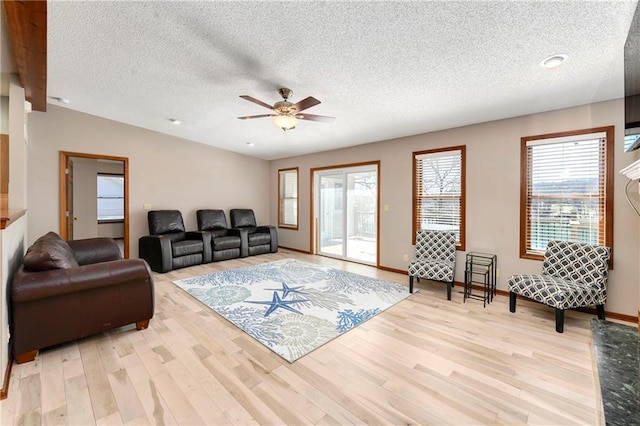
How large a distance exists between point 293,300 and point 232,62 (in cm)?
272

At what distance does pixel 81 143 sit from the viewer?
4.45 metres

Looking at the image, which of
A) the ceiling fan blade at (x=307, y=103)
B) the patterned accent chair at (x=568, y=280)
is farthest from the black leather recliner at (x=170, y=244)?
the patterned accent chair at (x=568, y=280)

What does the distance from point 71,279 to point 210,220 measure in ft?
12.4

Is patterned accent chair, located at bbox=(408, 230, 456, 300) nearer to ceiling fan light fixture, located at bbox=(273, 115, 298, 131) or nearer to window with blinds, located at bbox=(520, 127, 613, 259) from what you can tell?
window with blinds, located at bbox=(520, 127, 613, 259)

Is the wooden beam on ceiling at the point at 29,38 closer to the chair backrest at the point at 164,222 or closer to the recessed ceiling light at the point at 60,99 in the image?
the recessed ceiling light at the point at 60,99

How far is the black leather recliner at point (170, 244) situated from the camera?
4.57m

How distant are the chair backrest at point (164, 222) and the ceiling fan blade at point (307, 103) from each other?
12.6 ft

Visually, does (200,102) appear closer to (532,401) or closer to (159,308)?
(159,308)

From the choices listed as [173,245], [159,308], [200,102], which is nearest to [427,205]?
[200,102]

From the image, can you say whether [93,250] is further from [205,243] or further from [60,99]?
[60,99]

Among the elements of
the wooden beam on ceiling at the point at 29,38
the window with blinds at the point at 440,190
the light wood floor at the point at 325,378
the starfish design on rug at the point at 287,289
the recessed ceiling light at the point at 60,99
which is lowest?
the light wood floor at the point at 325,378

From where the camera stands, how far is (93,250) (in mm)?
3342

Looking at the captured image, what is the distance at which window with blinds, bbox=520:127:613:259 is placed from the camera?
9.76ft

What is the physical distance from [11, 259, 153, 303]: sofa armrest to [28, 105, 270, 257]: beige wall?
10.0 ft
